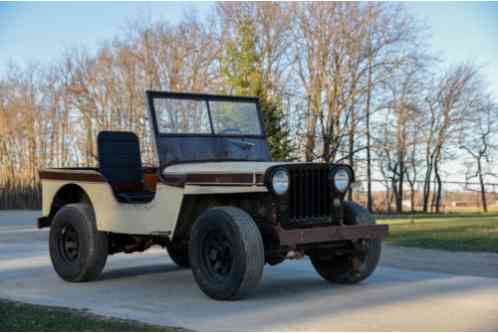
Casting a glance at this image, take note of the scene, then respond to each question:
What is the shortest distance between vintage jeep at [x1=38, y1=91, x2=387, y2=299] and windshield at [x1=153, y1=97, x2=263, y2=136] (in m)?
0.01

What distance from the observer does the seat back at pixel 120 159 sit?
9.22 m

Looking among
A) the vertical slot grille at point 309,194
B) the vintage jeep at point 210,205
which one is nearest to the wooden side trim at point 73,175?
the vintage jeep at point 210,205

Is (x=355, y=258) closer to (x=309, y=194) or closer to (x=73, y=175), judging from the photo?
(x=309, y=194)

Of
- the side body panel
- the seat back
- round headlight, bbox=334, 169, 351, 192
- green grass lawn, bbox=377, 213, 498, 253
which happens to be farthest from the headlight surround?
green grass lawn, bbox=377, 213, 498, 253

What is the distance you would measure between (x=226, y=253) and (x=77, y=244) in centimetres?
259

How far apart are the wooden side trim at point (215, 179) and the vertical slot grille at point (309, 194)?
47cm

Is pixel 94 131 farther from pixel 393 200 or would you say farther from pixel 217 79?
pixel 393 200

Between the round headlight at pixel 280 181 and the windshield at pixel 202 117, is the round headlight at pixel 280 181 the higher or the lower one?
the lower one

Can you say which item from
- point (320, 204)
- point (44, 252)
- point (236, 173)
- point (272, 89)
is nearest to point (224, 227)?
point (236, 173)

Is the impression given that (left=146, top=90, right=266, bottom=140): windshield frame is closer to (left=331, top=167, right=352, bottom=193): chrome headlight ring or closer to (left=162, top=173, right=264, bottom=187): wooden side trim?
(left=162, top=173, right=264, bottom=187): wooden side trim

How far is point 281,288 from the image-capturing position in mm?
7949

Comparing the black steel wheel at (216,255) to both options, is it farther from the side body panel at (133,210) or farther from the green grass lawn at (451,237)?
the green grass lawn at (451,237)

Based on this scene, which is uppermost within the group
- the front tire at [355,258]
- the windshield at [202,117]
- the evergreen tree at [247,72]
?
the evergreen tree at [247,72]

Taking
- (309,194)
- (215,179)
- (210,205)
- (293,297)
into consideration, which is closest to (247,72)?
(210,205)
